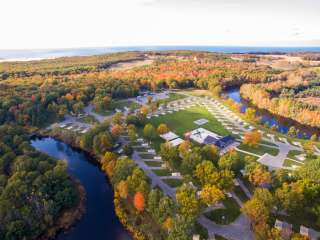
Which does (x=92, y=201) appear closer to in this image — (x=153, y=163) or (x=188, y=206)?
(x=153, y=163)

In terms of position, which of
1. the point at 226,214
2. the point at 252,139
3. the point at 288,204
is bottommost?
the point at 226,214

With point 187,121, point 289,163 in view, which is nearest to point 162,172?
point 289,163

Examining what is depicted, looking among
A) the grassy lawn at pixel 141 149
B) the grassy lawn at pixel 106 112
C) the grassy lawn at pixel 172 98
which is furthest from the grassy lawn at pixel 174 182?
the grassy lawn at pixel 172 98

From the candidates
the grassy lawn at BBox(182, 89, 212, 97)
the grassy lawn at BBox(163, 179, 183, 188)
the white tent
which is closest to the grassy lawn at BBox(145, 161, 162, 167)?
the grassy lawn at BBox(163, 179, 183, 188)

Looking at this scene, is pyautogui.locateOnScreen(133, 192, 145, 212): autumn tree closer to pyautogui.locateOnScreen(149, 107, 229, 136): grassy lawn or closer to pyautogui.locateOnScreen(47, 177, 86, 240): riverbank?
pyautogui.locateOnScreen(47, 177, 86, 240): riverbank

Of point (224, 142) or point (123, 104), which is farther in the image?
point (123, 104)

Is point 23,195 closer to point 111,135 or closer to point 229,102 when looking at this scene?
point 111,135

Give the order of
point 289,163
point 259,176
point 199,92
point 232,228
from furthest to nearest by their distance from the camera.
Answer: point 199,92
point 289,163
point 259,176
point 232,228

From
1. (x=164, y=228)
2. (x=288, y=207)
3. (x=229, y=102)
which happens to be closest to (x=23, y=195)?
(x=164, y=228)
